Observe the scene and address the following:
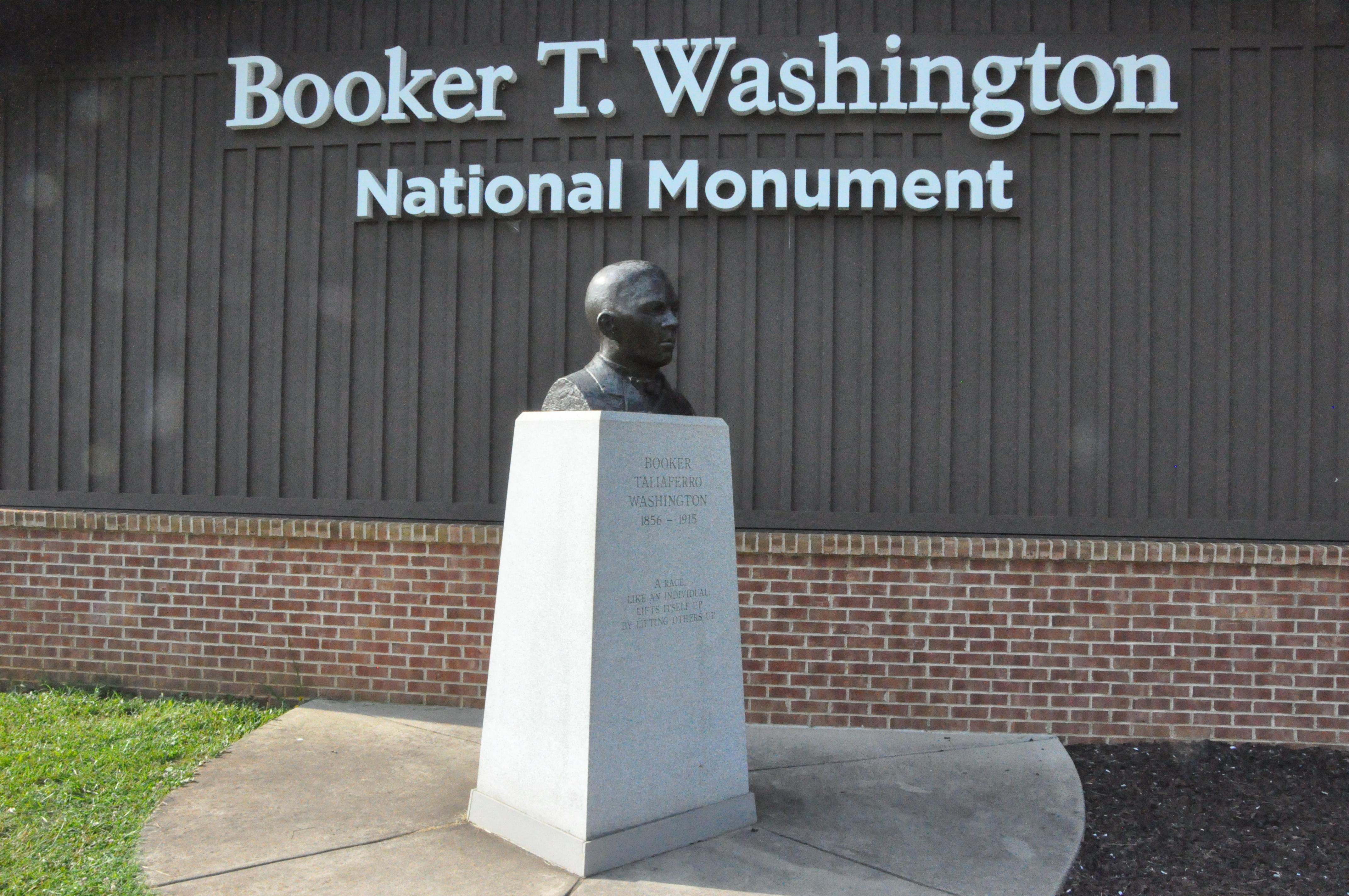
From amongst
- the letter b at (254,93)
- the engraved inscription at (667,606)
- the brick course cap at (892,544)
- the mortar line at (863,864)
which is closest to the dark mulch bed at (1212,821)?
the mortar line at (863,864)

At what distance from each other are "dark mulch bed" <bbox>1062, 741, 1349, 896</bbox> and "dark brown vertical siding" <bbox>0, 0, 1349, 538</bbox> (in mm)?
1334

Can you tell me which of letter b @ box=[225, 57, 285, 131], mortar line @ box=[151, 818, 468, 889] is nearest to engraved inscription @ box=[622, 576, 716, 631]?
mortar line @ box=[151, 818, 468, 889]

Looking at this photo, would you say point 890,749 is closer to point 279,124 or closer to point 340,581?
point 340,581

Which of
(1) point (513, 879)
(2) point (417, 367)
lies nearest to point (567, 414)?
(1) point (513, 879)

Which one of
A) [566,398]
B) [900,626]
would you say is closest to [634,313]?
[566,398]

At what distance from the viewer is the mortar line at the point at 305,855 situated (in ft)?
12.5

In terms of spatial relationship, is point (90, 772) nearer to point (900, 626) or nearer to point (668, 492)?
point (668, 492)

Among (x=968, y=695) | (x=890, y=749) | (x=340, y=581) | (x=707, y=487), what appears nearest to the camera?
(x=707, y=487)

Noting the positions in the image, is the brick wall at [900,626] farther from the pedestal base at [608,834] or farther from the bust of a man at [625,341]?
the bust of a man at [625,341]

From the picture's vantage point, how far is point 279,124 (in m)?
6.65

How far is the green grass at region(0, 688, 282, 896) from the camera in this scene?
394 cm

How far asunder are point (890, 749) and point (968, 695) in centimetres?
71

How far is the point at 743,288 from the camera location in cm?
632

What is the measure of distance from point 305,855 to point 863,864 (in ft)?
7.50
